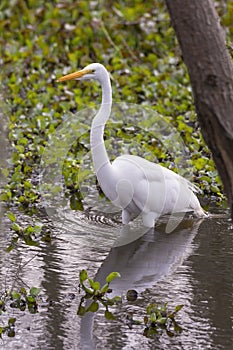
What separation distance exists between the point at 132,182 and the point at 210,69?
9.64 feet

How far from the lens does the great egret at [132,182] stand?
5.48 m

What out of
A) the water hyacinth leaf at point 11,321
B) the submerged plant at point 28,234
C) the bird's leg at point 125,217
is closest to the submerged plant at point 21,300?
the water hyacinth leaf at point 11,321

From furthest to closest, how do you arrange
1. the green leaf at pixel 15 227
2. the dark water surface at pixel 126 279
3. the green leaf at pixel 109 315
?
1. the green leaf at pixel 15 227
2. the green leaf at pixel 109 315
3. the dark water surface at pixel 126 279

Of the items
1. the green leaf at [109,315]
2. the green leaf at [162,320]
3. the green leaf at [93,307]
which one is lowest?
the green leaf at [109,315]

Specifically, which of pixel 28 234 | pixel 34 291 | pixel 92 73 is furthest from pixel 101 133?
pixel 34 291

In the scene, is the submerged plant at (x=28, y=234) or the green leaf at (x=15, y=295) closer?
the green leaf at (x=15, y=295)

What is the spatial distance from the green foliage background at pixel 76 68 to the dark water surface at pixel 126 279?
79 cm

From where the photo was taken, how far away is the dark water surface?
4027 millimetres

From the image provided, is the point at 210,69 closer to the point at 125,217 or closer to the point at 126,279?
the point at 126,279

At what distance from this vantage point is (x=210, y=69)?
273 centimetres

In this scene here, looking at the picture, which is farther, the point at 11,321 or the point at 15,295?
the point at 15,295

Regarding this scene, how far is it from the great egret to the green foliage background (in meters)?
0.61

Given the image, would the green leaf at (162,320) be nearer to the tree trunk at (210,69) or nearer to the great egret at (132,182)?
the tree trunk at (210,69)

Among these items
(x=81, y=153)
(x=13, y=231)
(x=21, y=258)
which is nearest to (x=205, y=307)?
(x=21, y=258)
